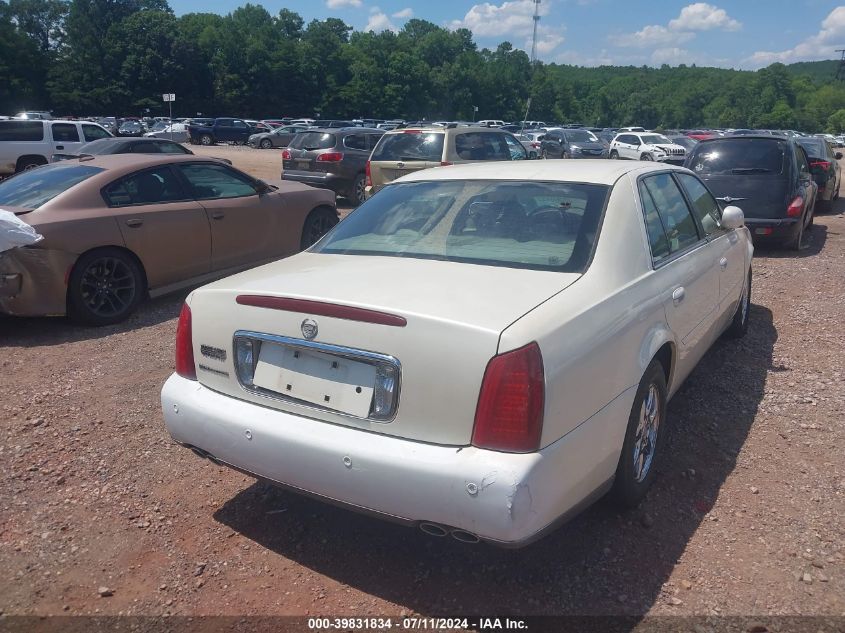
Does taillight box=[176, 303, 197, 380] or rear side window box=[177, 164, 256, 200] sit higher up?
rear side window box=[177, 164, 256, 200]

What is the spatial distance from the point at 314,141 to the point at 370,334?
13647 mm

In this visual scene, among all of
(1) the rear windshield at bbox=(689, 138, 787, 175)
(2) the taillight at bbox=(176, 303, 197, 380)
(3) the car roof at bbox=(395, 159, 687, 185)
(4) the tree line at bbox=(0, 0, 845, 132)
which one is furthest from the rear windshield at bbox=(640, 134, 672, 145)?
(4) the tree line at bbox=(0, 0, 845, 132)

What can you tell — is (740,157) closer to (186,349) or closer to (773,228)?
(773,228)

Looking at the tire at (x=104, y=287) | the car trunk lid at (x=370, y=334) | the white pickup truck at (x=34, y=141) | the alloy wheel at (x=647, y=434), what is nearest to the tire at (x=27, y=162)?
the white pickup truck at (x=34, y=141)

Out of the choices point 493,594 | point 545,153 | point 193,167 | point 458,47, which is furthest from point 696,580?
point 458,47

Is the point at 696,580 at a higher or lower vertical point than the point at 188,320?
lower

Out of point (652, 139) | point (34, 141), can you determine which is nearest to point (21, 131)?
point (34, 141)

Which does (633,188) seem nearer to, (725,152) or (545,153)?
(725,152)

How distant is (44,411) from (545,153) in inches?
1095

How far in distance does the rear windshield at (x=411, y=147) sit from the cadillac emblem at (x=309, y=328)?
949cm

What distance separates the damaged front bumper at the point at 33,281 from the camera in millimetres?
5758

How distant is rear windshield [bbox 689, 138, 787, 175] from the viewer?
10195 millimetres

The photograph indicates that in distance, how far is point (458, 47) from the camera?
123m

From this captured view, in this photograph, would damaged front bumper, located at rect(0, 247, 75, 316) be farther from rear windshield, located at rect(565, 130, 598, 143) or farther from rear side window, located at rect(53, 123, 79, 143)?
rear windshield, located at rect(565, 130, 598, 143)
